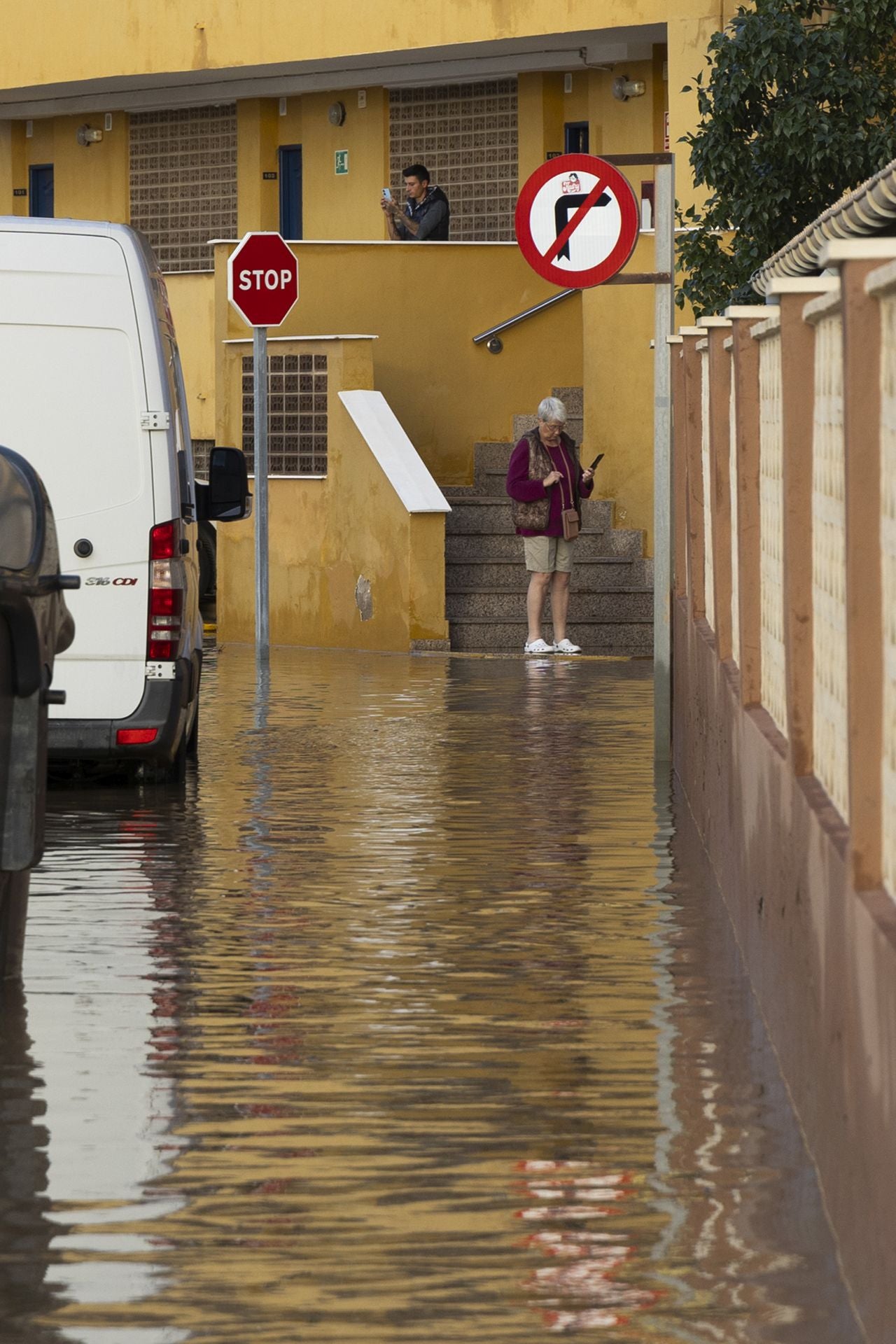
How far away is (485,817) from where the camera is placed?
A: 42.5 ft

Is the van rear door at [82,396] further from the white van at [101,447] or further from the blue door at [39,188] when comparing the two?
the blue door at [39,188]

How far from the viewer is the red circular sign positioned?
49.4 ft

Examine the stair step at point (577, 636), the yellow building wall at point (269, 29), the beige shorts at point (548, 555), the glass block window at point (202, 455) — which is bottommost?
the stair step at point (577, 636)

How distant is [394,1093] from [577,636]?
1817 cm

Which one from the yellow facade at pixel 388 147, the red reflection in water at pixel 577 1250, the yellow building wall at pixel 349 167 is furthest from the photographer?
the yellow building wall at pixel 349 167

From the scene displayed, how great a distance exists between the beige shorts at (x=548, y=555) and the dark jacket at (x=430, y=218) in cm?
615

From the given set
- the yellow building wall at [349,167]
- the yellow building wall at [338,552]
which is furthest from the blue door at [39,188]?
the yellow building wall at [338,552]

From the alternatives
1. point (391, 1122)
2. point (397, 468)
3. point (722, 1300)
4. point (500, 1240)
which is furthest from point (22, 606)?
point (397, 468)

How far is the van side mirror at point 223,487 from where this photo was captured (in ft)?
48.5

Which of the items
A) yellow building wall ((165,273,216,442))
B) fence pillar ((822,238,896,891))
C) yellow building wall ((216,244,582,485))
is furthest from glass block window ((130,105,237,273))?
fence pillar ((822,238,896,891))

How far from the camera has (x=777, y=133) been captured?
23641 millimetres

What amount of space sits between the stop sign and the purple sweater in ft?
7.19

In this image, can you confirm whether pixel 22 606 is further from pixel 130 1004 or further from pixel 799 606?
pixel 799 606

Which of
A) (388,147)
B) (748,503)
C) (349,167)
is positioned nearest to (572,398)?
(388,147)
